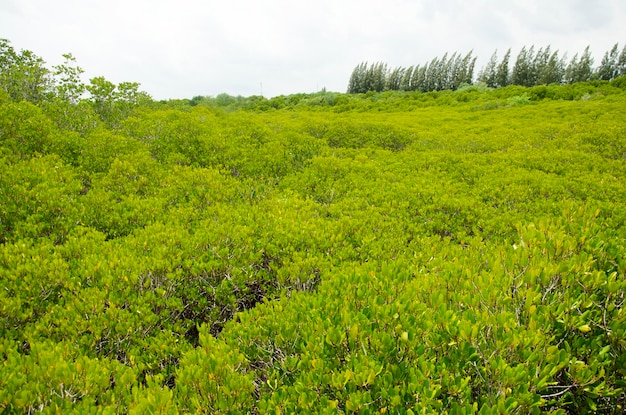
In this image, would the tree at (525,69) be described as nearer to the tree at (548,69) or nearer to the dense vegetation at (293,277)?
the tree at (548,69)

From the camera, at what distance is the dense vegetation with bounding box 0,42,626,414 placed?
2.61 meters

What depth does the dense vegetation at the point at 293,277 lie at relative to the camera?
2613 mm

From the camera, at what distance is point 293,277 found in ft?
16.6

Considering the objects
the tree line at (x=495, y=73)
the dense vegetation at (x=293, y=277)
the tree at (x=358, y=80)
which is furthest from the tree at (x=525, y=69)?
the dense vegetation at (x=293, y=277)

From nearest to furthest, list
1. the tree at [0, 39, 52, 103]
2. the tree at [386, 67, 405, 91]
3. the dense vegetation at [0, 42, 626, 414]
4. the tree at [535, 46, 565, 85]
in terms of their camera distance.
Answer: the dense vegetation at [0, 42, 626, 414] < the tree at [0, 39, 52, 103] < the tree at [535, 46, 565, 85] < the tree at [386, 67, 405, 91]

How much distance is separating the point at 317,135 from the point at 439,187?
8.84 meters

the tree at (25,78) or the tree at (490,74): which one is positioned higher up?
the tree at (490,74)

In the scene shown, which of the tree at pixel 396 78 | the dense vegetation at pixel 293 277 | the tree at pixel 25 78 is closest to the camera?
the dense vegetation at pixel 293 277

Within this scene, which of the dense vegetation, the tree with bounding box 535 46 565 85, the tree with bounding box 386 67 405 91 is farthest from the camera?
the tree with bounding box 386 67 405 91

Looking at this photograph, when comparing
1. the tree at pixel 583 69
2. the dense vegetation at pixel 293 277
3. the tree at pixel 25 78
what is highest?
the tree at pixel 583 69

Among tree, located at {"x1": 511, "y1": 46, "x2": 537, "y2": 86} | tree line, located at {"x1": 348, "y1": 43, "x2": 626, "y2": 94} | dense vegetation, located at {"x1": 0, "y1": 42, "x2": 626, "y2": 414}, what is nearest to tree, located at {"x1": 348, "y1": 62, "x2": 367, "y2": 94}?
tree line, located at {"x1": 348, "y1": 43, "x2": 626, "y2": 94}

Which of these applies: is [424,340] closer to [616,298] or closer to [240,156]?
[616,298]

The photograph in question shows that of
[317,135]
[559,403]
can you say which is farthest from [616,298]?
[317,135]

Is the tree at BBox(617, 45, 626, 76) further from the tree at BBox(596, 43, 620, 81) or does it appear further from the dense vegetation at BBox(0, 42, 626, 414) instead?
the dense vegetation at BBox(0, 42, 626, 414)
